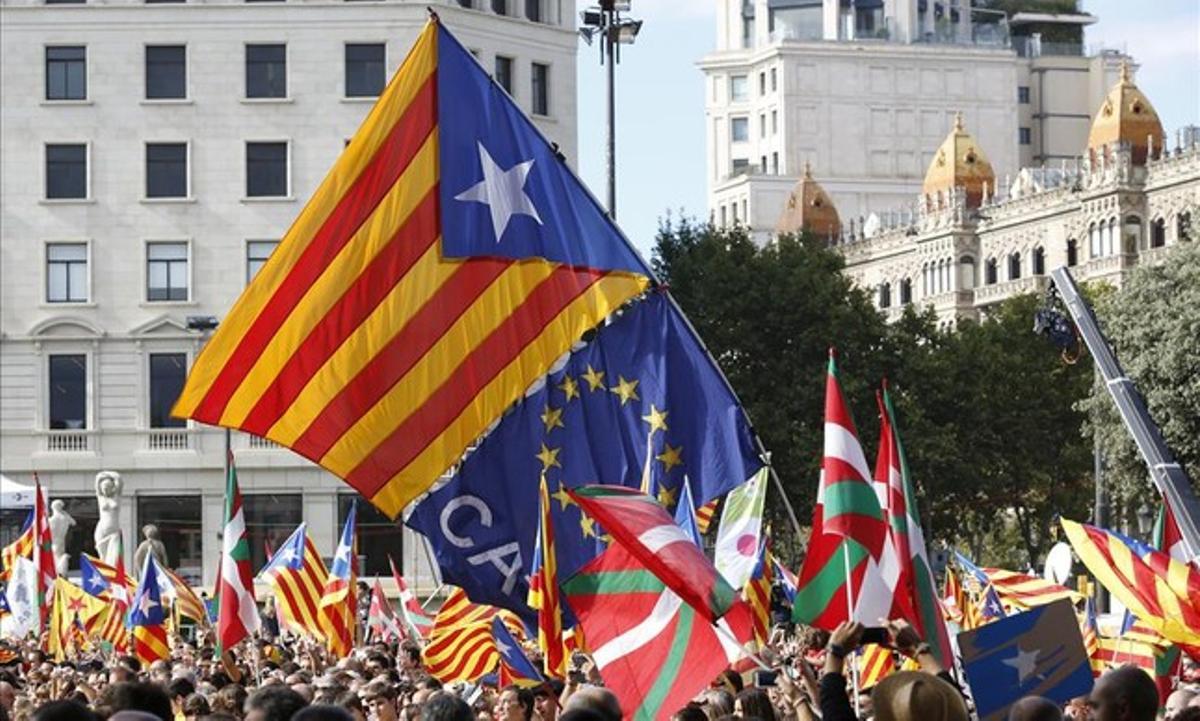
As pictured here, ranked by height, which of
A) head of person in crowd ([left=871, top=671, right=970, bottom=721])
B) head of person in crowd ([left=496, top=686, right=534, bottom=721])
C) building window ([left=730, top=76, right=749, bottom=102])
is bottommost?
head of person in crowd ([left=496, top=686, right=534, bottom=721])

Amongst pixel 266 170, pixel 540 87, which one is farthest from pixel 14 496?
pixel 540 87

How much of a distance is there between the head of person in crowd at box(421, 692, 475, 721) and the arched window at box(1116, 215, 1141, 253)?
115100 mm

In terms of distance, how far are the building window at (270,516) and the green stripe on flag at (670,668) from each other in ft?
192

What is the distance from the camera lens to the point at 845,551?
48.9 feet

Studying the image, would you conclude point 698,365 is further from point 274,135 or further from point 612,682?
point 274,135

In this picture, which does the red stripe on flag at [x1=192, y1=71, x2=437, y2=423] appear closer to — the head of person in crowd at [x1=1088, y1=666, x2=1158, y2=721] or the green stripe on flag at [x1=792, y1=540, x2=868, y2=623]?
the green stripe on flag at [x1=792, y1=540, x2=868, y2=623]

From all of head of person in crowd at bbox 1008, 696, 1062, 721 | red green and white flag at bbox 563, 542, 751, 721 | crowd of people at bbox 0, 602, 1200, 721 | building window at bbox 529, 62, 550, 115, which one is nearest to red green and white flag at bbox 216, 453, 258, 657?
crowd of people at bbox 0, 602, 1200, 721

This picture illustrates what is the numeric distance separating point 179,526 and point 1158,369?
23.5 meters

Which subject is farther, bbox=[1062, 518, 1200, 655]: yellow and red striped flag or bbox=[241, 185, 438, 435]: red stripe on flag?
bbox=[1062, 518, 1200, 655]: yellow and red striped flag

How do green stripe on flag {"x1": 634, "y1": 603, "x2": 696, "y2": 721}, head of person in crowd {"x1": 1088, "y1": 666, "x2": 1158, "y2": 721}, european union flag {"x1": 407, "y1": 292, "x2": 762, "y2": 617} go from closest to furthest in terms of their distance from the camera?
head of person in crowd {"x1": 1088, "y1": 666, "x2": 1158, "y2": 721} → green stripe on flag {"x1": 634, "y1": 603, "x2": 696, "y2": 721} → european union flag {"x1": 407, "y1": 292, "x2": 762, "y2": 617}

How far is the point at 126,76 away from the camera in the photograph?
74.4 metres

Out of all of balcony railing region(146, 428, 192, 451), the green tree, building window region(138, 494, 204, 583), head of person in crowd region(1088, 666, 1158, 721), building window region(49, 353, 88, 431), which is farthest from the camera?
building window region(49, 353, 88, 431)

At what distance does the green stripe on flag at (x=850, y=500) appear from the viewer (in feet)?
50.1

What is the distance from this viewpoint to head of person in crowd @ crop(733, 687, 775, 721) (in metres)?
13.3
